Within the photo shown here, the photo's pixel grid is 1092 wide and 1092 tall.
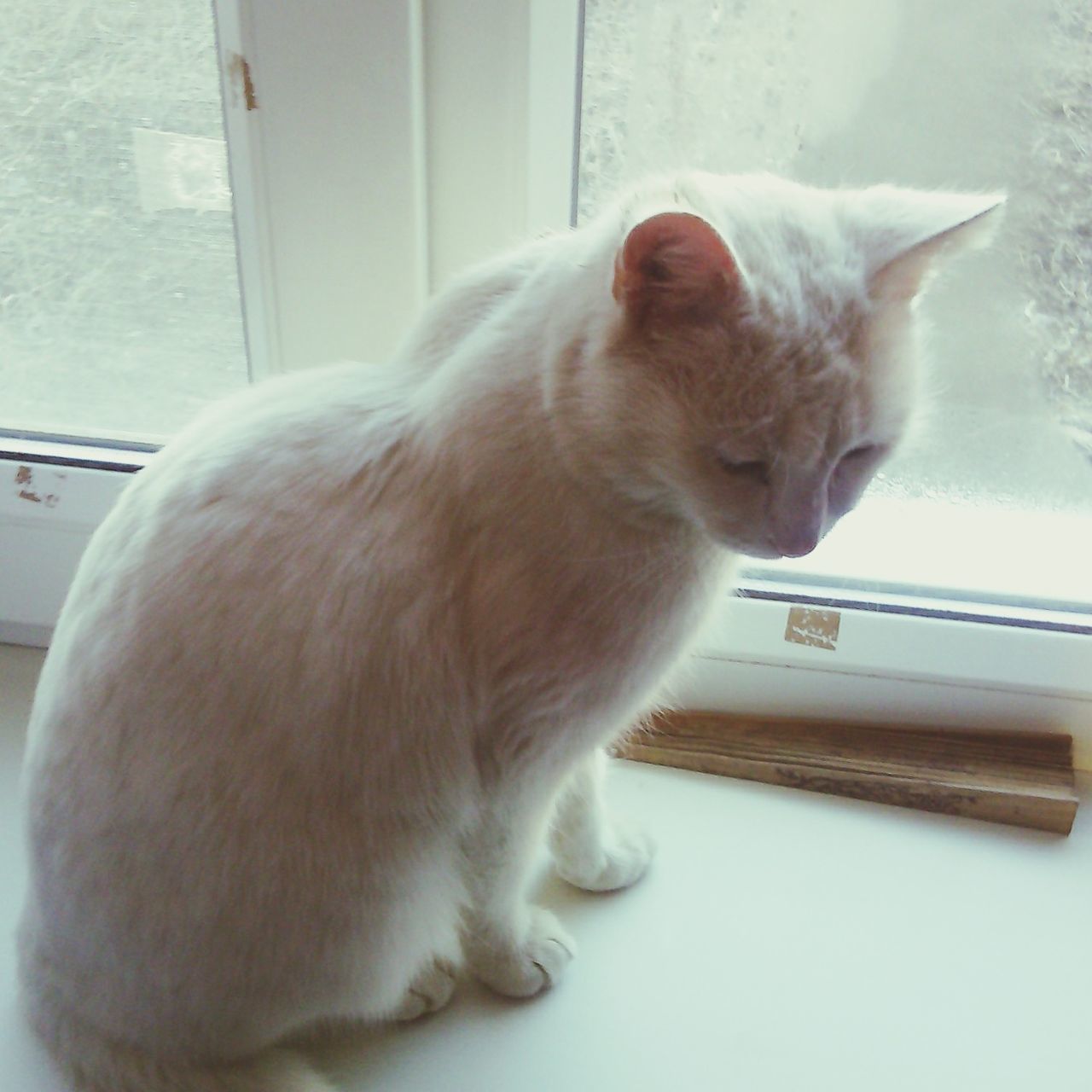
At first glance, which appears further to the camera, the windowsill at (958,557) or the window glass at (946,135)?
the windowsill at (958,557)

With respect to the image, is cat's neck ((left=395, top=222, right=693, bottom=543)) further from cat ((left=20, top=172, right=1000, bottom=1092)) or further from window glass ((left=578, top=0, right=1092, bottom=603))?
window glass ((left=578, top=0, right=1092, bottom=603))

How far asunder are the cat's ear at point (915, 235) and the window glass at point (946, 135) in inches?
10.6

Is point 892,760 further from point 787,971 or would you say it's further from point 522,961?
point 522,961

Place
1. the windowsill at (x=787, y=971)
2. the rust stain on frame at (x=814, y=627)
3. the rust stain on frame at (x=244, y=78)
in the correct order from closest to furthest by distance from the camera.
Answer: the windowsill at (x=787, y=971) < the rust stain on frame at (x=244, y=78) < the rust stain on frame at (x=814, y=627)

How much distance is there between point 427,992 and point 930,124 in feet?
2.42

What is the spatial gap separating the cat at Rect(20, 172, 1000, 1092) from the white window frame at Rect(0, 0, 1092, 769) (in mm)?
181

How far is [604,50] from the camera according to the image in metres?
0.77

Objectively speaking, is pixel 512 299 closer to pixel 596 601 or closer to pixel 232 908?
pixel 596 601

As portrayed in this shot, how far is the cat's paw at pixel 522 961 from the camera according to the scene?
691 mm

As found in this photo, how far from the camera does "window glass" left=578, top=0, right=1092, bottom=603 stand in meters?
0.75

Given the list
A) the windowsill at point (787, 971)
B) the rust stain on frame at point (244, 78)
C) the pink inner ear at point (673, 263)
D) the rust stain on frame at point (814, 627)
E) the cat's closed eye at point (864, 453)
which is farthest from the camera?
the rust stain on frame at point (814, 627)

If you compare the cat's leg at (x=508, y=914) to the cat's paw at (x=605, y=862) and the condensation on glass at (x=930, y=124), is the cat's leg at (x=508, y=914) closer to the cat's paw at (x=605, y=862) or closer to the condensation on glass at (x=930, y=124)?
the cat's paw at (x=605, y=862)

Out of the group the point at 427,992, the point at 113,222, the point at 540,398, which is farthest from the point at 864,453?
the point at 113,222

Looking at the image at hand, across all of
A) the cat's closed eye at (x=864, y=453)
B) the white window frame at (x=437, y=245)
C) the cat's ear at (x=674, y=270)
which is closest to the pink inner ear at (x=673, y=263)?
the cat's ear at (x=674, y=270)
